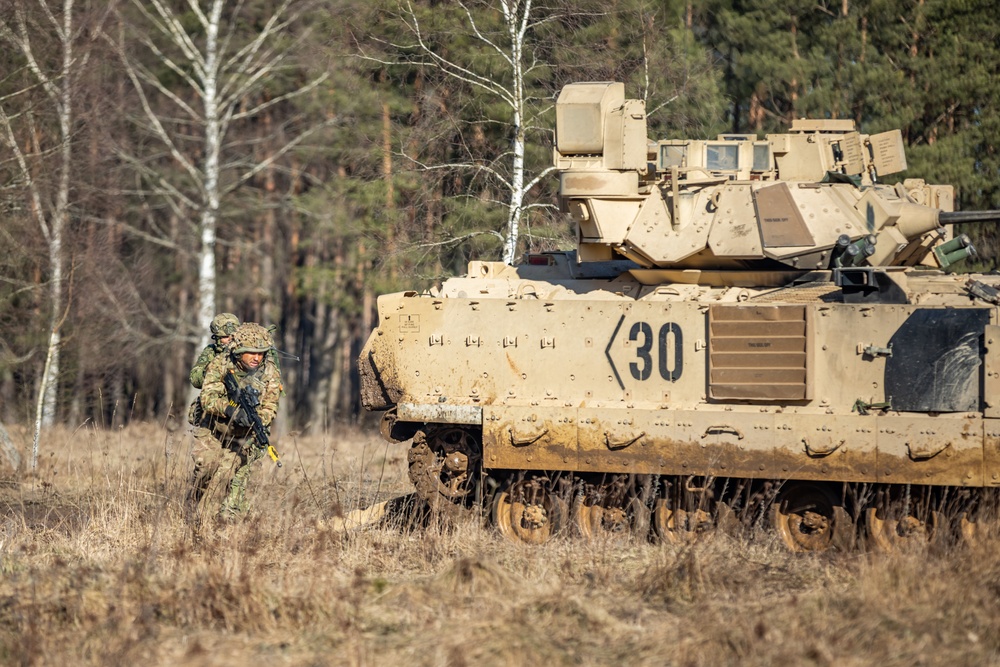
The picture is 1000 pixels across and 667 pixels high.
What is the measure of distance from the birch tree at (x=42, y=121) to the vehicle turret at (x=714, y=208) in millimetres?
7818

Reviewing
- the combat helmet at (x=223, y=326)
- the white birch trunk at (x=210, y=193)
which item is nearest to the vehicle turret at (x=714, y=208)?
the combat helmet at (x=223, y=326)

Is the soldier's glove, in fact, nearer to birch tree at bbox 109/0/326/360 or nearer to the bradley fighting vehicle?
the bradley fighting vehicle

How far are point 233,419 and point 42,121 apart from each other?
9.20 m

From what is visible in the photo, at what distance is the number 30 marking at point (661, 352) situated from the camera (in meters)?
8.87

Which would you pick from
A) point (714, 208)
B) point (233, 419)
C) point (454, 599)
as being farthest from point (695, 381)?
point (233, 419)

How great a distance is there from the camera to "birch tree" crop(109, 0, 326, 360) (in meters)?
21.0

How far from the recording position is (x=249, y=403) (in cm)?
909

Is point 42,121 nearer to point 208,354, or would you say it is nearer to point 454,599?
point 208,354

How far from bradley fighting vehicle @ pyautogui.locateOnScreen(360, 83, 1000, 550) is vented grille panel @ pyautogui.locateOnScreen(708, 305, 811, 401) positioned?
0.01m

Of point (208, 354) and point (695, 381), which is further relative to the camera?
point (208, 354)

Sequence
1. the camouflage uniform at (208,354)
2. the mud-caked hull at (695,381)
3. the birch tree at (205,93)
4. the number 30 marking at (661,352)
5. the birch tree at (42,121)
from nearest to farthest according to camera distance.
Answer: the mud-caked hull at (695,381)
the number 30 marking at (661,352)
the camouflage uniform at (208,354)
the birch tree at (42,121)
the birch tree at (205,93)

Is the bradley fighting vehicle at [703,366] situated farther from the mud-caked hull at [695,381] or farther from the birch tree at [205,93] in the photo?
the birch tree at [205,93]

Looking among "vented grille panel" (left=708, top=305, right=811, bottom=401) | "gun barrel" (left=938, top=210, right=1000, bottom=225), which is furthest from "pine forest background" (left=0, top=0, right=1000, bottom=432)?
"vented grille panel" (left=708, top=305, right=811, bottom=401)

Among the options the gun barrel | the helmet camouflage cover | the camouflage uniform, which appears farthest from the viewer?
the gun barrel
